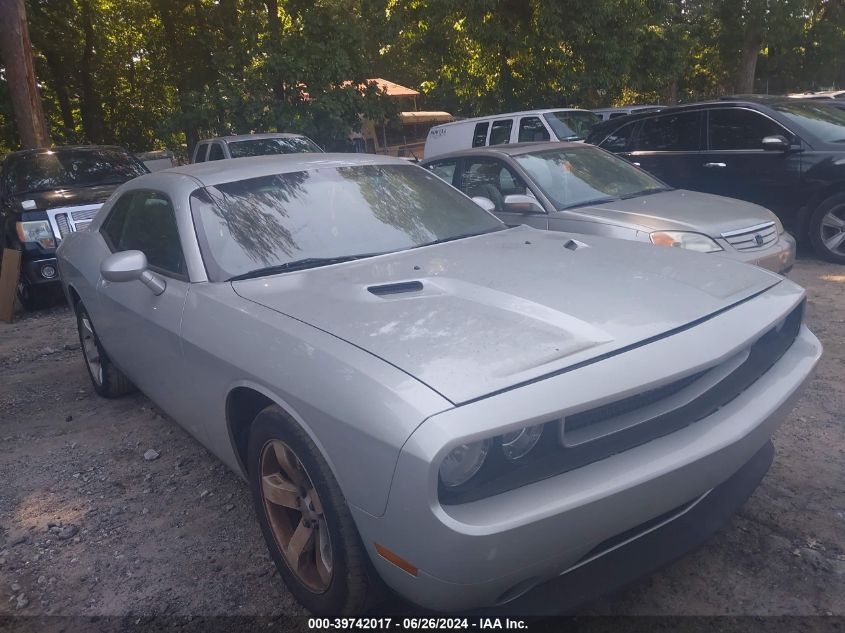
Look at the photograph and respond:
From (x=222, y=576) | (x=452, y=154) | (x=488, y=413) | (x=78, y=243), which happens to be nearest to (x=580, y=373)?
(x=488, y=413)

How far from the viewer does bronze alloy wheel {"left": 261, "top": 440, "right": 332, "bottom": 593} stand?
239cm

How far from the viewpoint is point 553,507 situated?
1.90m

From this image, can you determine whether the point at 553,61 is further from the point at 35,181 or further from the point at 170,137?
the point at 35,181

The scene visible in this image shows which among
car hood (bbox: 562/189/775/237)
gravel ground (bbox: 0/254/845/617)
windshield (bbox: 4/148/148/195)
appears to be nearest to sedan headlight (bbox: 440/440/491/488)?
gravel ground (bbox: 0/254/845/617)

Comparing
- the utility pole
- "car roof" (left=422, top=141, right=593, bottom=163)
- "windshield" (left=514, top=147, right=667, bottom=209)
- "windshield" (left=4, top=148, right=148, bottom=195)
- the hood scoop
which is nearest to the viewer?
the hood scoop

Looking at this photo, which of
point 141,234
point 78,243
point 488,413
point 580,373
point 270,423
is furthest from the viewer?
point 78,243

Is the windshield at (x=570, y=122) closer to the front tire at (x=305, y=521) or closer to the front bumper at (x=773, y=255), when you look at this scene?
the front bumper at (x=773, y=255)

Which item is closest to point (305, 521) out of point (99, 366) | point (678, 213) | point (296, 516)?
point (296, 516)

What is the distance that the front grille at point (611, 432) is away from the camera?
1999 millimetres

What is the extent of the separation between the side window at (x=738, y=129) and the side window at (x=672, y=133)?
0.63 ft

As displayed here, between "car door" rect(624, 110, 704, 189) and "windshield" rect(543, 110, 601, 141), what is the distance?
2.79 meters

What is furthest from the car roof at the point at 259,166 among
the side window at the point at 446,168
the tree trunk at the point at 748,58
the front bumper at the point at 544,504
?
the tree trunk at the point at 748,58

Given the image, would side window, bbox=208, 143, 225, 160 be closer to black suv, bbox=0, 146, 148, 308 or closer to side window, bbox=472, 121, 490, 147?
black suv, bbox=0, 146, 148, 308

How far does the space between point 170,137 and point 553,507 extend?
16.4 meters
